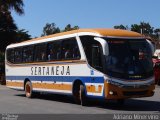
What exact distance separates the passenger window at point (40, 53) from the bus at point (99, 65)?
270mm

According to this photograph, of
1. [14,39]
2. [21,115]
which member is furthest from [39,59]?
[14,39]

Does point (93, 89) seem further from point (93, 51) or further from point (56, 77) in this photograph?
point (56, 77)

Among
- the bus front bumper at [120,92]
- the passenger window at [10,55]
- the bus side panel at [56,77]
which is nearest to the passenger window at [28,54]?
the bus side panel at [56,77]

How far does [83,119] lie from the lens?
14516mm

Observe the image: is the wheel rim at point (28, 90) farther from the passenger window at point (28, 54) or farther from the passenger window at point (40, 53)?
the passenger window at point (40, 53)

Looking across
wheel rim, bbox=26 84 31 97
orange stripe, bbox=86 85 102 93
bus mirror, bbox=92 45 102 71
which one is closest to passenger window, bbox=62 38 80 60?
bus mirror, bbox=92 45 102 71

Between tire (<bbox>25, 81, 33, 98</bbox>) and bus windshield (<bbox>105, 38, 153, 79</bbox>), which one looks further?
tire (<bbox>25, 81, 33, 98</bbox>)

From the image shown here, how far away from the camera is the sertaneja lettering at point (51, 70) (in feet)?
68.6

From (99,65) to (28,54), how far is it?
831 cm

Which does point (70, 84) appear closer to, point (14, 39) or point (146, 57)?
point (146, 57)

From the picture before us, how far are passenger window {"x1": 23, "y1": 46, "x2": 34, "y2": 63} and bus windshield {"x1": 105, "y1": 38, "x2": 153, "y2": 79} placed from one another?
7.90m

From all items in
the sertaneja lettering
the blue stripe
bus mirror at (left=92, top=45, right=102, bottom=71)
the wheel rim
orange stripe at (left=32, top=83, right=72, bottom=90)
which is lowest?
the wheel rim

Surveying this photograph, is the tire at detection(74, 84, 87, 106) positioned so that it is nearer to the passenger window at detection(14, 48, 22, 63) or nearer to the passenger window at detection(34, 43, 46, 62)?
the passenger window at detection(34, 43, 46, 62)

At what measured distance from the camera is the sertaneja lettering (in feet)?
68.6
